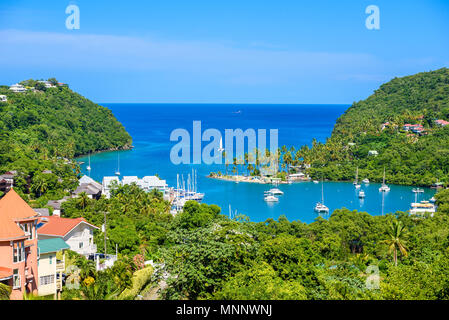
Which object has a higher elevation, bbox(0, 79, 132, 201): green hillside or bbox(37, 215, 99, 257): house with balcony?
bbox(0, 79, 132, 201): green hillside

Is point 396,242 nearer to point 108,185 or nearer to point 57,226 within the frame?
point 57,226

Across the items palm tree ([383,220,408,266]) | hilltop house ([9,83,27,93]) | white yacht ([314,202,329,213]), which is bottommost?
white yacht ([314,202,329,213])

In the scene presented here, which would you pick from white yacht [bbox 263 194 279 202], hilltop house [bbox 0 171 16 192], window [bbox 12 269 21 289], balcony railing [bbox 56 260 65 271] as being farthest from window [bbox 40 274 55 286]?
white yacht [bbox 263 194 279 202]

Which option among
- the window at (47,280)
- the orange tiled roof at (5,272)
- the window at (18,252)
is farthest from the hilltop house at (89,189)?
the orange tiled roof at (5,272)

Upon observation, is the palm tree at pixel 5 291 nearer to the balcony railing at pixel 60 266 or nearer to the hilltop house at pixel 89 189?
the balcony railing at pixel 60 266

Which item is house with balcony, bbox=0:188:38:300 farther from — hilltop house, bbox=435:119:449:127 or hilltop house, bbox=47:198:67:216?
hilltop house, bbox=435:119:449:127
